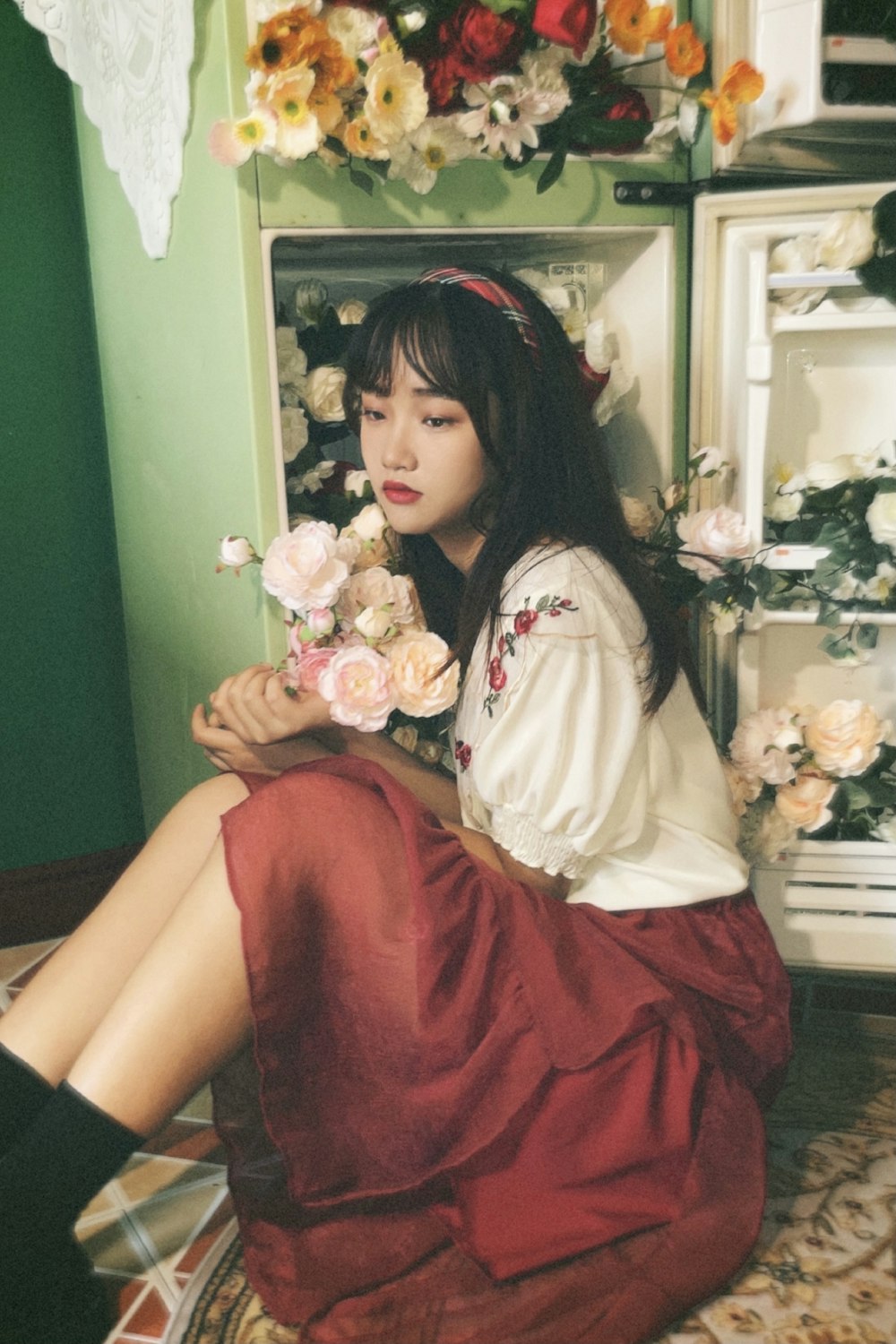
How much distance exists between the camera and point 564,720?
1.04 meters

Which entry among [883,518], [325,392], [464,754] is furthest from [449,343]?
[883,518]

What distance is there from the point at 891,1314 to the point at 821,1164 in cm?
22

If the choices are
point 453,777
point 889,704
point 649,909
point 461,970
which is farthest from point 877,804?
point 461,970

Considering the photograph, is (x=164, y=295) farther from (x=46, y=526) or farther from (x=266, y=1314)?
(x=266, y=1314)

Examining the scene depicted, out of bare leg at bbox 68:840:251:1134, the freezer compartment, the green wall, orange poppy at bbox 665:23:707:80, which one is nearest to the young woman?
bare leg at bbox 68:840:251:1134

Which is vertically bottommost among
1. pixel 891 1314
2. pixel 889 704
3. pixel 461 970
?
pixel 891 1314

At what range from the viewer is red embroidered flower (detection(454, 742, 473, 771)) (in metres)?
1.18

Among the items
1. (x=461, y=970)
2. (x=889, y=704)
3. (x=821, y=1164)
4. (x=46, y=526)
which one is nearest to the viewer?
(x=461, y=970)

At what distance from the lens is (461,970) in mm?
1029

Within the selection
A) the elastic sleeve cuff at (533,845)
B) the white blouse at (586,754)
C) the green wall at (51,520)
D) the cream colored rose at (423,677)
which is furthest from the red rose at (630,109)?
the green wall at (51,520)

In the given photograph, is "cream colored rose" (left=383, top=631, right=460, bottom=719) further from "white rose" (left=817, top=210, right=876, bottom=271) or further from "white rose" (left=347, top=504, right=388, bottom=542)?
"white rose" (left=817, top=210, right=876, bottom=271)

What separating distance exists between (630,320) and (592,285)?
0.25 ft

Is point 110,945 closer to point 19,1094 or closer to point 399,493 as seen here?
point 19,1094

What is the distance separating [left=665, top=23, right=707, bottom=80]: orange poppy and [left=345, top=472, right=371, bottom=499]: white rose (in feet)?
1.84
